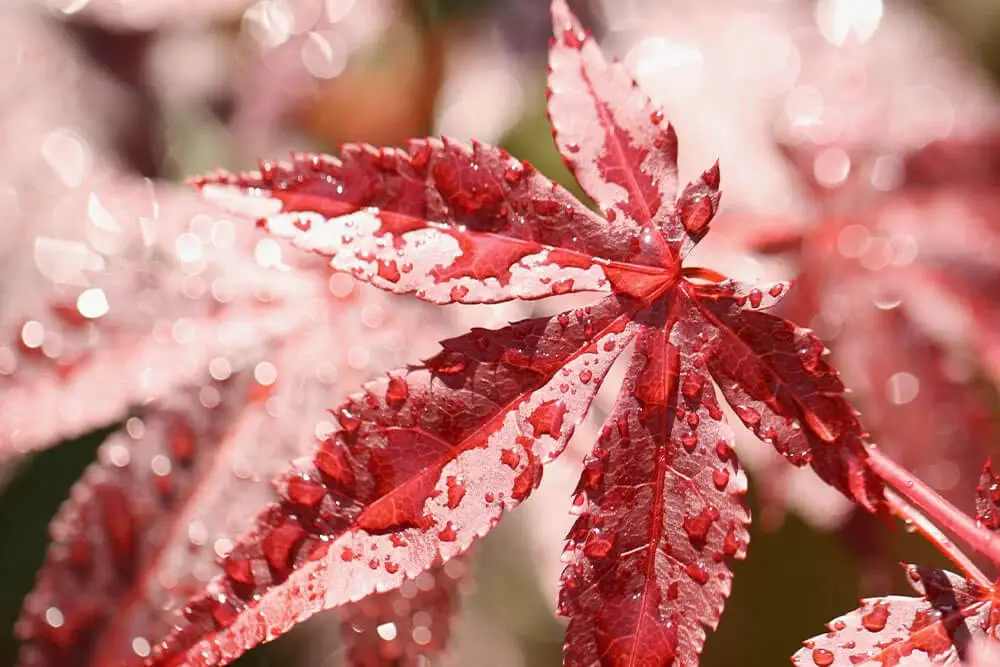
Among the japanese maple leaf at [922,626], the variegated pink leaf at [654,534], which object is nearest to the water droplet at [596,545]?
the variegated pink leaf at [654,534]

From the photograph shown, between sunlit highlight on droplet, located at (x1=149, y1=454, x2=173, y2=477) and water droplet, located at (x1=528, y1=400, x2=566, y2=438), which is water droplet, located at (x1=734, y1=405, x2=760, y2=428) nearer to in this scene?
water droplet, located at (x1=528, y1=400, x2=566, y2=438)

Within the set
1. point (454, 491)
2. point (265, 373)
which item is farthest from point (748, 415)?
point (265, 373)

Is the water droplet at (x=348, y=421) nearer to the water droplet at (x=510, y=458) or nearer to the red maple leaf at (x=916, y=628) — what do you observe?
the water droplet at (x=510, y=458)

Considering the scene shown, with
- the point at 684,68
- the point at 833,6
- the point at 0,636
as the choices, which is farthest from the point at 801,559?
the point at 0,636

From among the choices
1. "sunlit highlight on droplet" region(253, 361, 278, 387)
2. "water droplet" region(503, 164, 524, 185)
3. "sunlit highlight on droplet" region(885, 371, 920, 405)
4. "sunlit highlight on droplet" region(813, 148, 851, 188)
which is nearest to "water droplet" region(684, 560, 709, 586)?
"water droplet" region(503, 164, 524, 185)

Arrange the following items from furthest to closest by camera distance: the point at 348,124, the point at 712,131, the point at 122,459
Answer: the point at 348,124 < the point at 712,131 < the point at 122,459

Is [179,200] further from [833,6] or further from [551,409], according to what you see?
[833,6]
